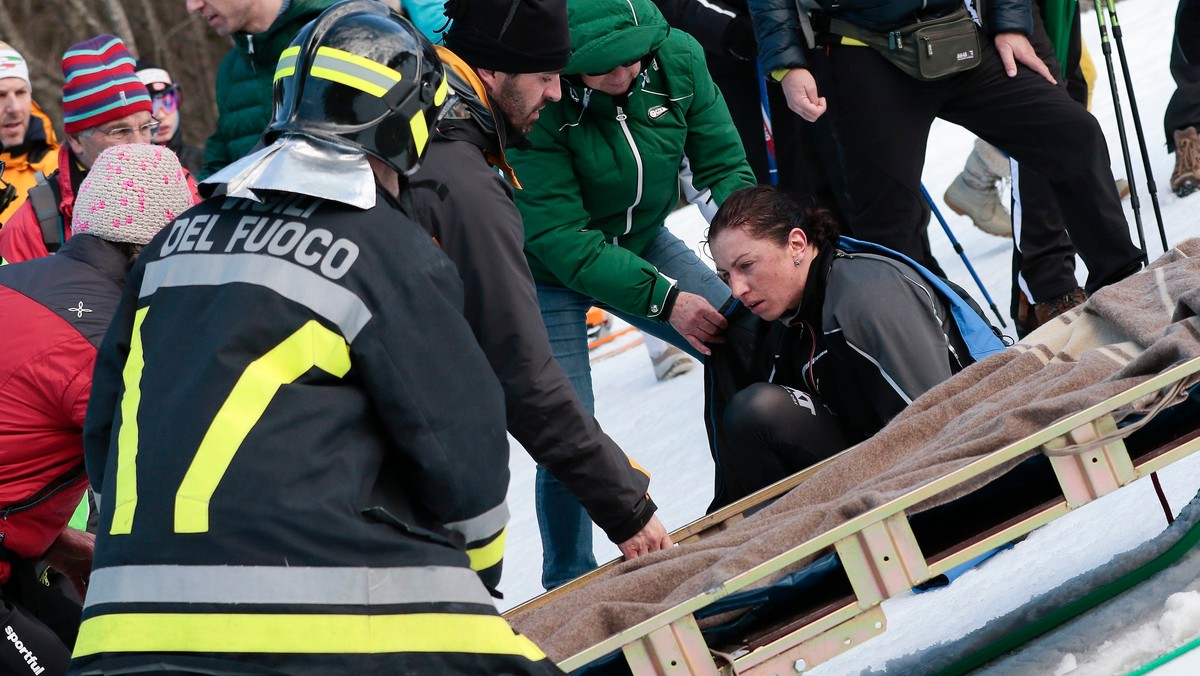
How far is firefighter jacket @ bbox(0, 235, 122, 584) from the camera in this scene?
3105 mm

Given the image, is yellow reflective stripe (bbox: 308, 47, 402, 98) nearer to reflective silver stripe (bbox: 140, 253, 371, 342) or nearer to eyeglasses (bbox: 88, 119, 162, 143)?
reflective silver stripe (bbox: 140, 253, 371, 342)

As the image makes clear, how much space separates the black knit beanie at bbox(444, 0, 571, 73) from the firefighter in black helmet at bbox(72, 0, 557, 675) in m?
0.78

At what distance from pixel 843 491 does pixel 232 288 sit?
1.51 metres

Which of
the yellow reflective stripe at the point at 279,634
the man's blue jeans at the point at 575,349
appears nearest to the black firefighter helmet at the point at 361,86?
the yellow reflective stripe at the point at 279,634

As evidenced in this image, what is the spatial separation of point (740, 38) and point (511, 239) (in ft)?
10.2

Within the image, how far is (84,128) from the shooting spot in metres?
4.99

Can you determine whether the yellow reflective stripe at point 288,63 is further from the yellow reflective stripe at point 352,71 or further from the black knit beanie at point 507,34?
the black knit beanie at point 507,34

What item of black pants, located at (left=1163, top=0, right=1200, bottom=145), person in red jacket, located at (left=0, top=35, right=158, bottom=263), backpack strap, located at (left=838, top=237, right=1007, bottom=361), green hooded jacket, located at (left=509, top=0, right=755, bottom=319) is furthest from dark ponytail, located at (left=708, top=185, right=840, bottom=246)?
black pants, located at (left=1163, top=0, right=1200, bottom=145)

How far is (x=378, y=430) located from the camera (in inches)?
82.6

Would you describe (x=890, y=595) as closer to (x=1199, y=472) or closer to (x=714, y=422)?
(x=1199, y=472)

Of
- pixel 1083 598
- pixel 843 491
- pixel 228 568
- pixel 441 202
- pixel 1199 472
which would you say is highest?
pixel 441 202

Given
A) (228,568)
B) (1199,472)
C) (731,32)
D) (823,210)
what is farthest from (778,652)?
(731,32)

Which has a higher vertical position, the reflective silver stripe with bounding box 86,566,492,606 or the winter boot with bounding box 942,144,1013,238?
the reflective silver stripe with bounding box 86,566,492,606

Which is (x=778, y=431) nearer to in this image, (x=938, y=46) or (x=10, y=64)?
(x=938, y=46)
